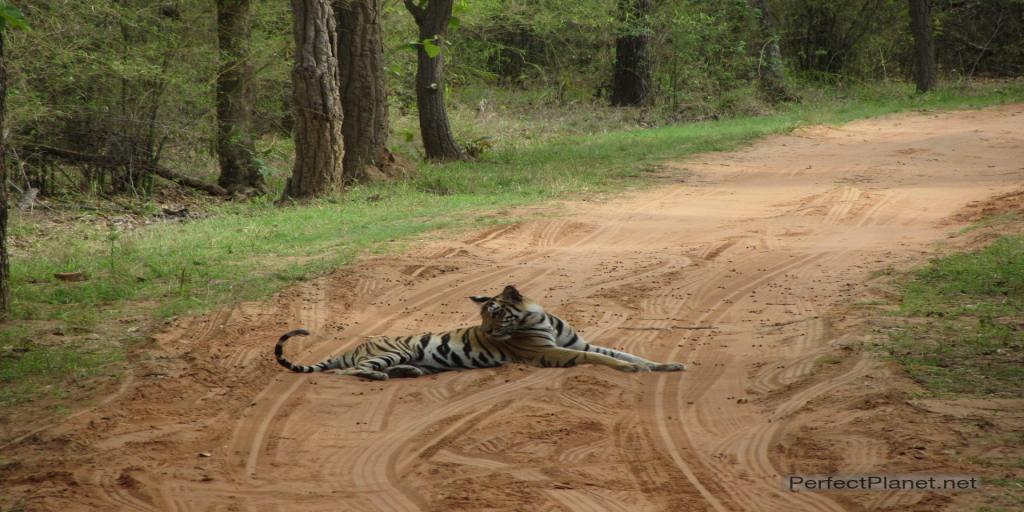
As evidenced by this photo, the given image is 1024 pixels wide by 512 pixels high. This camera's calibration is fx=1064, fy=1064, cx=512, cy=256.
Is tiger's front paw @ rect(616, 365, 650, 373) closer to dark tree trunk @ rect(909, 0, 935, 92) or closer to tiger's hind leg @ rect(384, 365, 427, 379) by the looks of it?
tiger's hind leg @ rect(384, 365, 427, 379)

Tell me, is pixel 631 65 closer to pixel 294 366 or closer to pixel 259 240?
pixel 259 240

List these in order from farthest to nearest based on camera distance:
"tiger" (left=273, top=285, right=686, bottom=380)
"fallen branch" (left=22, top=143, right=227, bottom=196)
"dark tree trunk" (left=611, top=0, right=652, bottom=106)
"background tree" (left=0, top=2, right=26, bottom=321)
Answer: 1. "dark tree trunk" (left=611, top=0, right=652, bottom=106)
2. "fallen branch" (left=22, top=143, right=227, bottom=196)
3. "background tree" (left=0, top=2, right=26, bottom=321)
4. "tiger" (left=273, top=285, right=686, bottom=380)

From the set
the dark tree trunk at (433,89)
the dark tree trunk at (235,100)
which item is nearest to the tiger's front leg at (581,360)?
the dark tree trunk at (235,100)

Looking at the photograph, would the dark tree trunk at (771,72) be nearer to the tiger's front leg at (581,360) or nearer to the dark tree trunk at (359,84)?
the dark tree trunk at (359,84)

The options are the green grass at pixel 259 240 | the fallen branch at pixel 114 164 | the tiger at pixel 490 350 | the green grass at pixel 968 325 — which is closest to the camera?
the green grass at pixel 968 325

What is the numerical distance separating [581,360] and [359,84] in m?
10.8

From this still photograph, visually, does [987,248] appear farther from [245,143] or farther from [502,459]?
[245,143]

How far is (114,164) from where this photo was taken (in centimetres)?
1617

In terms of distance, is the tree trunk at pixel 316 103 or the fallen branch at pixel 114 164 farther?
the fallen branch at pixel 114 164

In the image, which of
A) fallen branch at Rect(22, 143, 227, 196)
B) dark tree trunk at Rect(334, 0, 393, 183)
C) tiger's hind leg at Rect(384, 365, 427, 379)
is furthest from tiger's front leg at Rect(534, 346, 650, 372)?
fallen branch at Rect(22, 143, 227, 196)

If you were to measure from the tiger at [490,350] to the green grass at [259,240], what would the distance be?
1.77 meters

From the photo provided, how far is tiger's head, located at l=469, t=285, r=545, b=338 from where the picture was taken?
7.28 metres

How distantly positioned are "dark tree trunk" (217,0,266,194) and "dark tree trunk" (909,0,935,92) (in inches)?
698

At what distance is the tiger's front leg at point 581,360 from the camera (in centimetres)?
716
